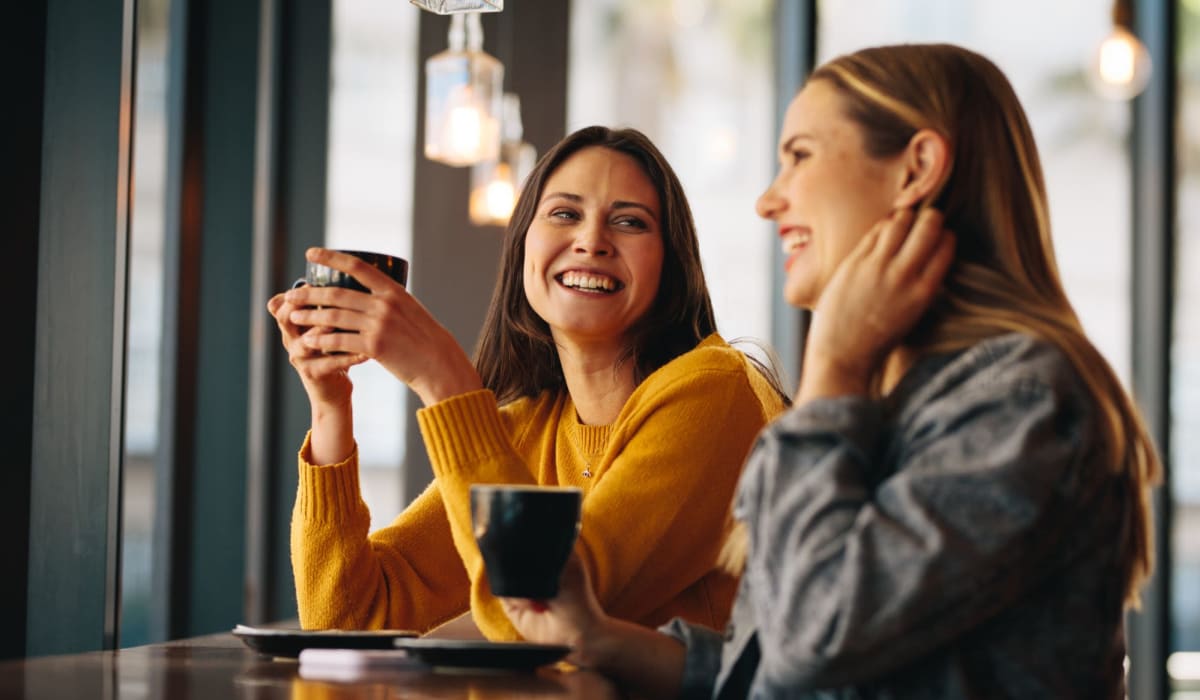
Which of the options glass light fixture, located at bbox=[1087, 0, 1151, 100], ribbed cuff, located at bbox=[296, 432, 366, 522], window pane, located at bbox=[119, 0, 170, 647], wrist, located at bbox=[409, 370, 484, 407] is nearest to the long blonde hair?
wrist, located at bbox=[409, 370, 484, 407]

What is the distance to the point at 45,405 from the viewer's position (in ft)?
5.84

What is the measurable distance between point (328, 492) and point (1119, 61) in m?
3.41

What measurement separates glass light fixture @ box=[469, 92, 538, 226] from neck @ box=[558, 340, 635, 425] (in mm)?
2066

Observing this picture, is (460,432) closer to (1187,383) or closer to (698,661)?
(698,661)

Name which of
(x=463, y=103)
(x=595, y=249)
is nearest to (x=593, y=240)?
(x=595, y=249)

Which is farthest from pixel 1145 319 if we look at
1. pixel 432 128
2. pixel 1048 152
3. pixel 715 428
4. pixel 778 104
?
pixel 715 428

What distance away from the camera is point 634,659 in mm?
1293

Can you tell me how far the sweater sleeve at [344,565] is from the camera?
1682mm

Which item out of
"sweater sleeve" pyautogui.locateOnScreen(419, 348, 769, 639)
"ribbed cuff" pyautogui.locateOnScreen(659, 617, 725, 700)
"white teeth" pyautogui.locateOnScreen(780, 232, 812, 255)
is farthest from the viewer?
"sweater sleeve" pyautogui.locateOnScreen(419, 348, 769, 639)

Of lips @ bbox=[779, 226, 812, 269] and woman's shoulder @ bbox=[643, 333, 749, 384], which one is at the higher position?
lips @ bbox=[779, 226, 812, 269]

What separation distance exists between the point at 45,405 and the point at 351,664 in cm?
81

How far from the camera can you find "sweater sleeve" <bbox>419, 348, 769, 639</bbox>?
4.79 ft

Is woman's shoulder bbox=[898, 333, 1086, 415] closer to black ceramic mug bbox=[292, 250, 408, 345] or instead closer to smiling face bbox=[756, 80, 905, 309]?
smiling face bbox=[756, 80, 905, 309]

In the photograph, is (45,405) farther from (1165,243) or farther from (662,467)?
(1165,243)
